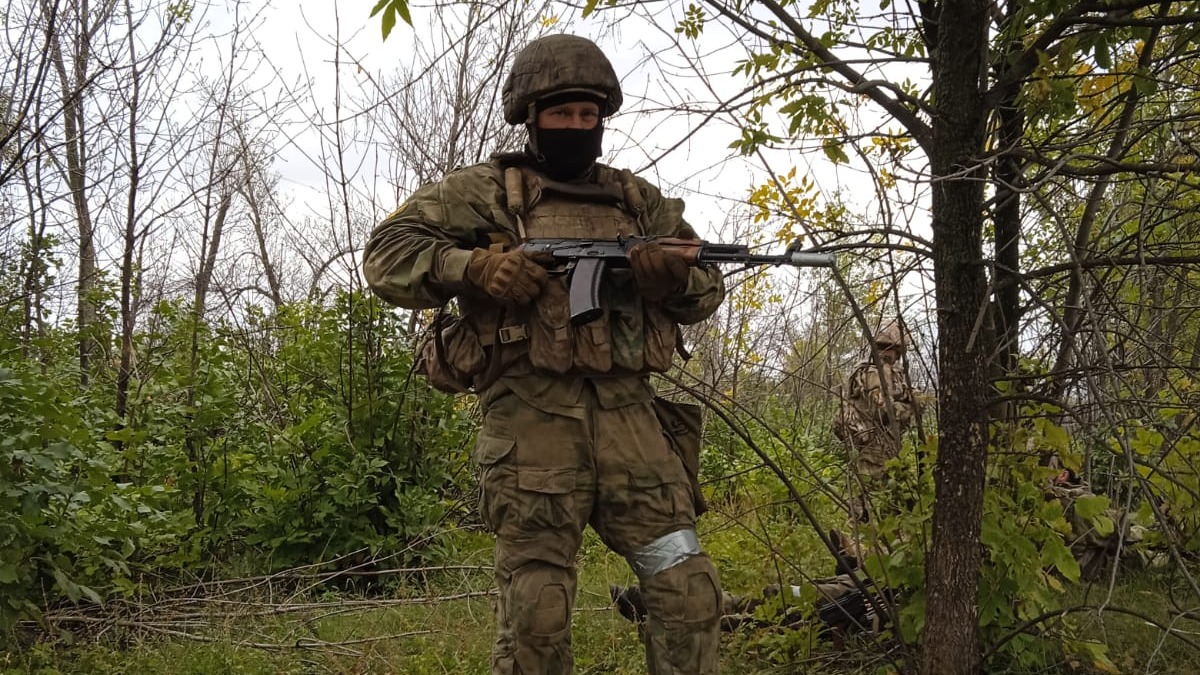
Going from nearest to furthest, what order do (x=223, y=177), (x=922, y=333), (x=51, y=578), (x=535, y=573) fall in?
(x=535, y=573) < (x=922, y=333) < (x=51, y=578) < (x=223, y=177)

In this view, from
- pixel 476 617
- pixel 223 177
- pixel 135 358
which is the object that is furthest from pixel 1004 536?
pixel 223 177

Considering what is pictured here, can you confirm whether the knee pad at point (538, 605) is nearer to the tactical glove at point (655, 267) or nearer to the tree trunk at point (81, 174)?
the tactical glove at point (655, 267)

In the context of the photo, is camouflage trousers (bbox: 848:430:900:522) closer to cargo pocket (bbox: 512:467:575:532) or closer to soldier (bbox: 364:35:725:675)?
soldier (bbox: 364:35:725:675)

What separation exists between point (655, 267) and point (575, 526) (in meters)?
0.75

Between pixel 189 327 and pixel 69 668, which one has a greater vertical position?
pixel 189 327

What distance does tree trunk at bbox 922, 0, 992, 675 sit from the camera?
8.19 ft

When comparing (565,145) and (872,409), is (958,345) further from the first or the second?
(872,409)

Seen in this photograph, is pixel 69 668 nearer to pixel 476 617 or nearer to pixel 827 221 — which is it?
pixel 476 617

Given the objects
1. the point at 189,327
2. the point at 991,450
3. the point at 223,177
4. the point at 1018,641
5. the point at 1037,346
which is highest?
the point at 223,177

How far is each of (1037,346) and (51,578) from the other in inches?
165

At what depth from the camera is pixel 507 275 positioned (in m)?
2.36

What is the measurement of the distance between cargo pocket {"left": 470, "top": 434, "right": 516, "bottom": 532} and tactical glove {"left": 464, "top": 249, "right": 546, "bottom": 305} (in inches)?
16.2

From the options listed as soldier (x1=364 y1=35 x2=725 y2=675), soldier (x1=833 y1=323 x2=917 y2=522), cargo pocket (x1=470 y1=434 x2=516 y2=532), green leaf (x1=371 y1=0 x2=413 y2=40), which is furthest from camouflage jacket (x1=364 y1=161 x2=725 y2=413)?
green leaf (x1=371 y1=0 x2=413 y2=40)

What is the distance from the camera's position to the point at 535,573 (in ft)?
7.96
